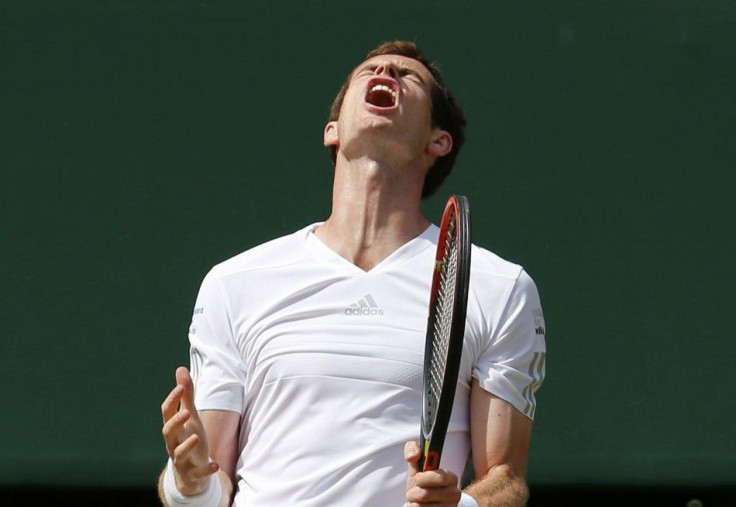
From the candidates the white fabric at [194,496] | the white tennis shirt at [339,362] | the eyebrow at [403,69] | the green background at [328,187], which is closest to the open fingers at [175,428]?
the white fabric at [194,496]

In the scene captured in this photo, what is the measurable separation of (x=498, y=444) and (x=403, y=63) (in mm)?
1013

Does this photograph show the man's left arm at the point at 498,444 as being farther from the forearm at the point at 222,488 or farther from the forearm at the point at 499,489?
the forearm at the point at 222,488

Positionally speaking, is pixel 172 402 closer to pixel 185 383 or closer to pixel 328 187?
pixel 185 383

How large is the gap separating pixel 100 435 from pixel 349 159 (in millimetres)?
1212

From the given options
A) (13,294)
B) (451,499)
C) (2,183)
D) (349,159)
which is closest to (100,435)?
(13,294)

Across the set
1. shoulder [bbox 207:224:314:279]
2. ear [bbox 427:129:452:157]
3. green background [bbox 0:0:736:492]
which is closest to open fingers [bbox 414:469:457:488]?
shoulder [bbox 207:224:314:279]

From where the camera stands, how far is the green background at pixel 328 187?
4.30 m

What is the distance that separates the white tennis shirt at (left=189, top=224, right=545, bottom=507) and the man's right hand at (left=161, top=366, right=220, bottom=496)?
157 millimetres

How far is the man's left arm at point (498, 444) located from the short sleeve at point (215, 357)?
1.57ft

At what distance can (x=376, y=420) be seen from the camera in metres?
3.07

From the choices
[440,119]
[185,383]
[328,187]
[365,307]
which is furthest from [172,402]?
[328,187]

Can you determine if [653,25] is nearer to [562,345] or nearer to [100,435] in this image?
[562,345]

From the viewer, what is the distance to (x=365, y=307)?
320 centimetres

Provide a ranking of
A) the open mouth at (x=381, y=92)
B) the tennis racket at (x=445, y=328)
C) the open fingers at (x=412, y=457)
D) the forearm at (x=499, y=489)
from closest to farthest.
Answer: the tennis racket at (x=445, y=328) < the open fingers at (x=412, y=457) < the forearm at (x=499, y=489) < the open mouth at (x=381, y=92)
